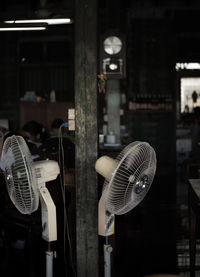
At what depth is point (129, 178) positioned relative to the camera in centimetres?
223

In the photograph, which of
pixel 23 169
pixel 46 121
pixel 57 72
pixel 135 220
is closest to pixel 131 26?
pixel 57 72

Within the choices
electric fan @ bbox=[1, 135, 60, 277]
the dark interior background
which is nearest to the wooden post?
electric fan @ bbox=[1, 135, 60, 277]

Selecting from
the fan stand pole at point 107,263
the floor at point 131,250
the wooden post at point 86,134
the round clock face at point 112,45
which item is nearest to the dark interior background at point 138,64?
the round clock face at point 112,45

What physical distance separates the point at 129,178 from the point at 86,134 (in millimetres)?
690

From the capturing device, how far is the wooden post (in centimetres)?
280

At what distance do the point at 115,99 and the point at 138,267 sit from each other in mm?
5019

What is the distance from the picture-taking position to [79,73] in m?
2.81

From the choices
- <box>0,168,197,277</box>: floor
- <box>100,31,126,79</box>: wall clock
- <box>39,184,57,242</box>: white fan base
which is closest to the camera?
<box>39,184,57,242</box>: white fan base

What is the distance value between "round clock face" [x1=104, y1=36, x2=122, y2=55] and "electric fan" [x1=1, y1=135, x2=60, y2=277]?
14.7ft

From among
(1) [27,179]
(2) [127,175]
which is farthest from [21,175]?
(2) [127,175]

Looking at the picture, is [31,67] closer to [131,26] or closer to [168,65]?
[131,26]

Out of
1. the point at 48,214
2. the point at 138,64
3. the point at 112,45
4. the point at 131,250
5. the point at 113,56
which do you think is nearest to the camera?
the point at 48,214

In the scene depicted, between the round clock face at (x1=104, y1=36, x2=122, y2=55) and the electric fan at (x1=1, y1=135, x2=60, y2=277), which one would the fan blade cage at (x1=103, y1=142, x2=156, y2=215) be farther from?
the round clock face at (x1=104, y1=36, x2=122, y2=55)

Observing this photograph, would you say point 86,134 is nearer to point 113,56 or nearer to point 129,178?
point 129,178
